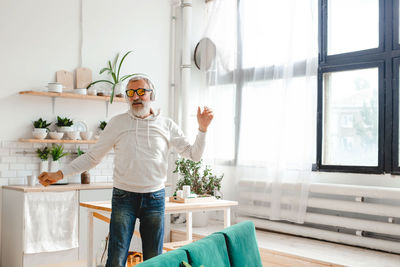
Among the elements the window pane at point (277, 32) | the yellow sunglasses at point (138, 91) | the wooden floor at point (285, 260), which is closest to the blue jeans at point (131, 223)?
the yellow sunglasses at point (138, 91)

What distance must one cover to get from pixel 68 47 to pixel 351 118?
309cm

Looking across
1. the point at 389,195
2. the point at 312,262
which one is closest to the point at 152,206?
the point at 312,262

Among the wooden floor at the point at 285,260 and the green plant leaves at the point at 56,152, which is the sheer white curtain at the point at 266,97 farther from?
the green plant leaves at the point at 56,152

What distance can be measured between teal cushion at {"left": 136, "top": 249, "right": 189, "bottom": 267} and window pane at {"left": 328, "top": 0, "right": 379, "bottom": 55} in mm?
3622

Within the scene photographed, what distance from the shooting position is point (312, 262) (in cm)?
389

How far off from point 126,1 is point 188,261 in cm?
455

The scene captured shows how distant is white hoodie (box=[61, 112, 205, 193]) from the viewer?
8.99 ft

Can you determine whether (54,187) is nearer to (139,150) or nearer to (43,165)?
(43,165)

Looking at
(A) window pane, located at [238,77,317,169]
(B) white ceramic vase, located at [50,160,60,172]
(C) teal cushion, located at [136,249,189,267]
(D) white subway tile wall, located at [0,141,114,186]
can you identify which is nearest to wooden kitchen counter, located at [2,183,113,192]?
(D) white subway tile wall, located at [0,141,114,186]

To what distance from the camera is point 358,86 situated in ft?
15.2

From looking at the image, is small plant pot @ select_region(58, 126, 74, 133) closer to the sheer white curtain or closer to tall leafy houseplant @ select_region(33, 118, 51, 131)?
tall leafy houseplant @ select_region(33, 118, 51, 131)

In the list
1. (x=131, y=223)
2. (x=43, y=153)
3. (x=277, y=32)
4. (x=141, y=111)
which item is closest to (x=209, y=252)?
(x=131, y=223)

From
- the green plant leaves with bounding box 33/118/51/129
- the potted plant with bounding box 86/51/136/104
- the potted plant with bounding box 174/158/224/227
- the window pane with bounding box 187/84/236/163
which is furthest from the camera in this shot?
the window pane with bounding box 187/84/236/163

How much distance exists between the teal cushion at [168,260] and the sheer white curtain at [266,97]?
3.35m
